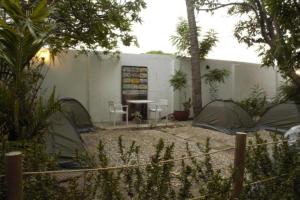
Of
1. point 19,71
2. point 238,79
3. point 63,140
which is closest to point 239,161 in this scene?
point 19,71

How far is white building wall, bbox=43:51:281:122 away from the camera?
9.80m

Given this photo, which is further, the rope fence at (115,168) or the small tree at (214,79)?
the small tree at (214,79)

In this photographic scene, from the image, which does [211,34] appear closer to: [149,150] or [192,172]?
[149,150]

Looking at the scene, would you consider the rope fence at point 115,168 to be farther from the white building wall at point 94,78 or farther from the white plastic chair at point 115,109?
the white building wall at point 94,78

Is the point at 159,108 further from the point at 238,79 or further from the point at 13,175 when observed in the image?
the point at 13,175

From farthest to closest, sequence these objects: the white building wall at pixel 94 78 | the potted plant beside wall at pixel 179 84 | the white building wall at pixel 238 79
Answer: the white building wall at pixel 238 79
the potted plant beside wall at pixel 179 84
the white building wall at pixel 94 78

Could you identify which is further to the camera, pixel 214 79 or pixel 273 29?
pixel 214 79

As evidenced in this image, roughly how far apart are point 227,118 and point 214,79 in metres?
3.23

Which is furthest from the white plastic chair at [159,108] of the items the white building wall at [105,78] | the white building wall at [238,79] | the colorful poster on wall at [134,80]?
the white building wall at [238,79]

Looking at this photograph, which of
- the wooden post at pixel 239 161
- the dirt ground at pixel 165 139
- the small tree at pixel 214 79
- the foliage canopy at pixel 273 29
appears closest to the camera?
the wooden post at pixel 239 161

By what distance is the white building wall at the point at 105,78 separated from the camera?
980 centimetres

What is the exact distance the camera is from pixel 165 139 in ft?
25.5

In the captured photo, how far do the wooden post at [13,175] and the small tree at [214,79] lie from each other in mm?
10303

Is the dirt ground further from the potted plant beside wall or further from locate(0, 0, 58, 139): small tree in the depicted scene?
locate(0, 0, 58, 139): small tree
